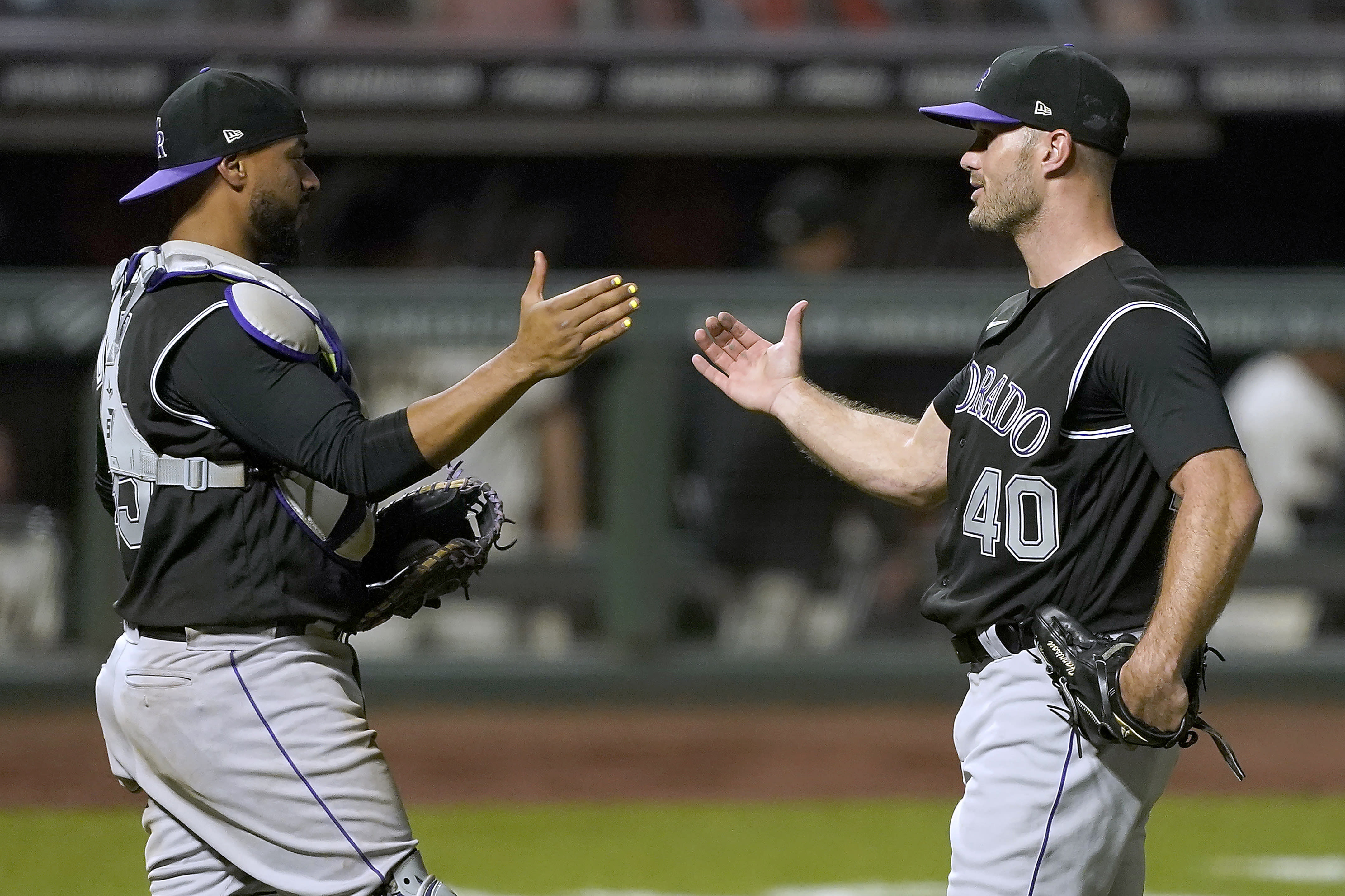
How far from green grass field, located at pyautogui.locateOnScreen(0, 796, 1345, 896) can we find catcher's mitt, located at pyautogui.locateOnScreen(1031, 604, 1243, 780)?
2235 mm

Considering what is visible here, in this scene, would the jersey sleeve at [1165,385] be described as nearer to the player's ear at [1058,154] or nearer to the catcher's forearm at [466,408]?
the player's ear at [1058,154]

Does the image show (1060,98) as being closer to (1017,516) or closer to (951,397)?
(951,397)

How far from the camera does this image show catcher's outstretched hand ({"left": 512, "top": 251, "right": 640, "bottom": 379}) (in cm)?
269

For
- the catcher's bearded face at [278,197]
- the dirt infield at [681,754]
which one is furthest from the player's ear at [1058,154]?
the dirt infield at [681,754]

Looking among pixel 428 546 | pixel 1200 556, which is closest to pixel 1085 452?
pixel 1200 556

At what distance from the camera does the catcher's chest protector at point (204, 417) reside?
2.72 meters

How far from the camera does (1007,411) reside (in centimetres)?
277

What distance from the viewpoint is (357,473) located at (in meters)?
2.65

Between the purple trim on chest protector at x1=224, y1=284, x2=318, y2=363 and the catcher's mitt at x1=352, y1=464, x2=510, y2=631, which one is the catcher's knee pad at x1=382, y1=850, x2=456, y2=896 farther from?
the purple trim on chest protector at x1=224, y1=284, x2=318, y2=363

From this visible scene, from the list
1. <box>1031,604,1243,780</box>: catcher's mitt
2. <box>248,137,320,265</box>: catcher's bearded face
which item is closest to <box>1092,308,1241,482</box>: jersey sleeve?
<box>1031,604,1243,780</box>: catcher's mitt

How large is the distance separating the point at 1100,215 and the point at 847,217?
22.9ft

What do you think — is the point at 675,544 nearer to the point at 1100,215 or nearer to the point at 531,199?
the point at 531,199

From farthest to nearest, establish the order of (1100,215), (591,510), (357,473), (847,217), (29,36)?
1. (847,217)
2. (29,36)
3. (591,510)
4. (1100,215)
5. (357,473)

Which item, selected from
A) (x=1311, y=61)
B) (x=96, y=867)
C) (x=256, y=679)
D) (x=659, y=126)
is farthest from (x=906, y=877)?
(x=1311, y=61)
